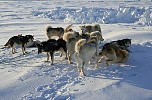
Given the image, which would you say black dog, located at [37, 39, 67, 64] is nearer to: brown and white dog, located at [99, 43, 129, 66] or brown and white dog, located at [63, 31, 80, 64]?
brown and white dog, located at [63, 31, 80, 64]

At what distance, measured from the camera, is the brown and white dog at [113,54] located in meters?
8.12

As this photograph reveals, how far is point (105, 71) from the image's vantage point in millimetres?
7859

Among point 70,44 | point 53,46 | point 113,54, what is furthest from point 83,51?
point 53,46

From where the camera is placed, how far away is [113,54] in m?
8.11

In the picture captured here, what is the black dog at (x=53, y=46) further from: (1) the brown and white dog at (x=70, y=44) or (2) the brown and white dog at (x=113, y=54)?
(2) the brown and white dog at (x=113, y=54)

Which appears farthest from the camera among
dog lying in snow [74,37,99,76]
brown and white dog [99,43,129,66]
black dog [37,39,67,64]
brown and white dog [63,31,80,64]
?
black dog [37,39,67,64]

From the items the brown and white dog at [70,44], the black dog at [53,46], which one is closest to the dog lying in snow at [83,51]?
the brown and white dog at [70,44]

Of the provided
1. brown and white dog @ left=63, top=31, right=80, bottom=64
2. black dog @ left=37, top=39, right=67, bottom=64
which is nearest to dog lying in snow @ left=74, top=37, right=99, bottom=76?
brown and white dog @ left=63, top=31, right=80, bottom=64

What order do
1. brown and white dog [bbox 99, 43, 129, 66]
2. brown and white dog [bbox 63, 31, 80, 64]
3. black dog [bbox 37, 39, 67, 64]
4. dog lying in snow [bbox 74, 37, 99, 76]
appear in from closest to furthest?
dog lying in snow [bbox 74, 37, 99, 76], brown and white dog [bbox 99, 43, 129, 66], brown and white dog [bbox 63, 31, 80, 64], black dog [bbox 37, 39, 67, 64]

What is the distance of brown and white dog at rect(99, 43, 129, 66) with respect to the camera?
26.7ft

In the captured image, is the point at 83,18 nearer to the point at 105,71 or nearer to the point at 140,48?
the point at 140,48

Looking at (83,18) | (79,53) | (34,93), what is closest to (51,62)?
(79,53)

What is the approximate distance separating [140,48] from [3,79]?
4.74 m

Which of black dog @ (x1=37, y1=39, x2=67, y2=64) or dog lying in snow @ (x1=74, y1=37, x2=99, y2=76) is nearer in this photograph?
dog lying in snow @ (x1=74, y1=37, x2=99, y2=76)
